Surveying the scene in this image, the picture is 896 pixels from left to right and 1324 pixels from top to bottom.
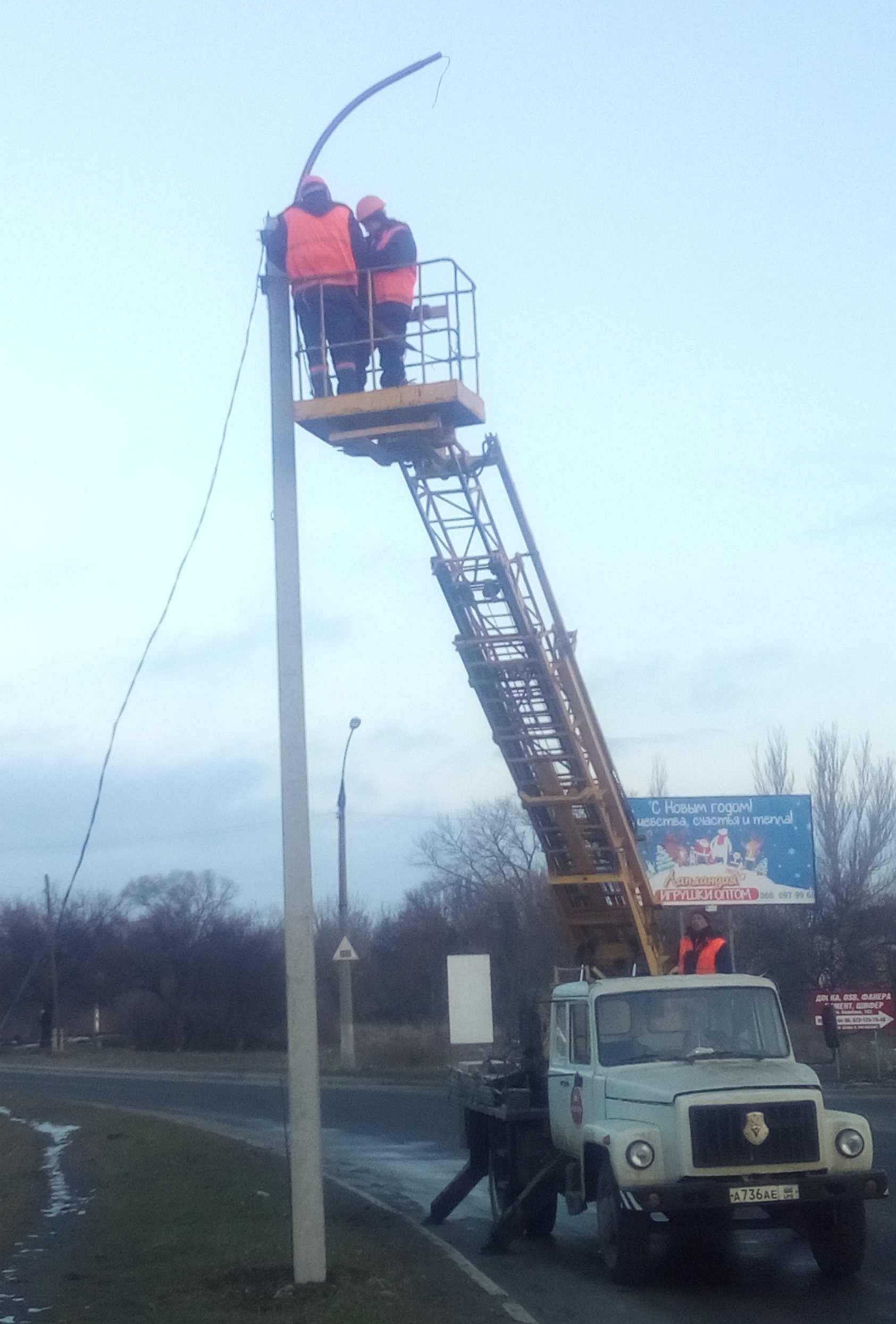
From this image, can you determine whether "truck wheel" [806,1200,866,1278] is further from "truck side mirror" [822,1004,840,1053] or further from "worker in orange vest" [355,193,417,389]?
"worker in orange vest" [355,193,417,389]

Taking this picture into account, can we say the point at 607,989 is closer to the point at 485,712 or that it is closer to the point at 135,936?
the point at 485,712

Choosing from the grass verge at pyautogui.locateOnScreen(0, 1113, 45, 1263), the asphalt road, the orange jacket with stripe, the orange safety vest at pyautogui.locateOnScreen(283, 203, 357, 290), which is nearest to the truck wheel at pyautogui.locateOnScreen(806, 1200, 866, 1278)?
the asphalt road

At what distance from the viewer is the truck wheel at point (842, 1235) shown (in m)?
9.82

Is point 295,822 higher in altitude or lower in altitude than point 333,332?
lower

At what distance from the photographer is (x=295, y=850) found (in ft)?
30.1

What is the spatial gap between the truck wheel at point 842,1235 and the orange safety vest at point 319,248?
287 inches

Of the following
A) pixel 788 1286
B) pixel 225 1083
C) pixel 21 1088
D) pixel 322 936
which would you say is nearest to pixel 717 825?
pixel 225 1083

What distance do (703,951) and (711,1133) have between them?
2.66 m

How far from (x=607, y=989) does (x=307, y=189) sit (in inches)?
245

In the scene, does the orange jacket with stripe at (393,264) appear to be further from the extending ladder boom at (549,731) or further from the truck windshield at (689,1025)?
the truck windshield at (689,1025)

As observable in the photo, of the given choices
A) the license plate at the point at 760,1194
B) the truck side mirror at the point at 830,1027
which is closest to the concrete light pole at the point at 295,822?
the license plate at the point at 760,1194

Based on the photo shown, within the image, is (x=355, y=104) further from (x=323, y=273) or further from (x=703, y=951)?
(x=703, y=951)

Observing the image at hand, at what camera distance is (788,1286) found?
973cm

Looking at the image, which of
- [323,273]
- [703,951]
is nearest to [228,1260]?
[703,951]
